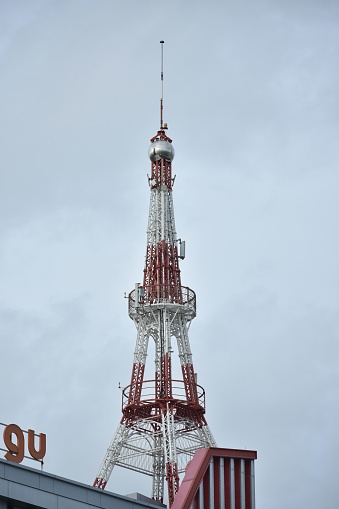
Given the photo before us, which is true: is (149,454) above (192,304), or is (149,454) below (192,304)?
below

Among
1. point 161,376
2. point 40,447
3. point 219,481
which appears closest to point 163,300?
point 161,376

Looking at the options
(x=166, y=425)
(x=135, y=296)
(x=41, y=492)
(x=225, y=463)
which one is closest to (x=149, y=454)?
(x=166, y=425)

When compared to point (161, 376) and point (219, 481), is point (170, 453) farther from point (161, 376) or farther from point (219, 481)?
point (219, 481)

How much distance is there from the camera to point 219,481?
238ft

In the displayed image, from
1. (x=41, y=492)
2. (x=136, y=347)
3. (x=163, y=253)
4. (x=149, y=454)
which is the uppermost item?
(x=163, y=253)

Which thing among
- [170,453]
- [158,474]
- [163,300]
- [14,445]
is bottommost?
[14,445]

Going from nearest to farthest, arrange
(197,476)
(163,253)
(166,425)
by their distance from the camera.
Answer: (197,476) < (166,425) < (163,253)

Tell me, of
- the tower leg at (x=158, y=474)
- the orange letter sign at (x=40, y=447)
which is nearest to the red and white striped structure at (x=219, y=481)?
the orange letter sign at (x=40, y=447)

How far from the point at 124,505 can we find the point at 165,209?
64033 millimetres

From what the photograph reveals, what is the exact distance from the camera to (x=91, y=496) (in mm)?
67438

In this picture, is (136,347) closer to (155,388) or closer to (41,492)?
(155,388)

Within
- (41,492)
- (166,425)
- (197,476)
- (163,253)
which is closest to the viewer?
(41,492)

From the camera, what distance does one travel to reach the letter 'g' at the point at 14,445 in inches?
2637

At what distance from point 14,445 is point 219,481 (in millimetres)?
11832
